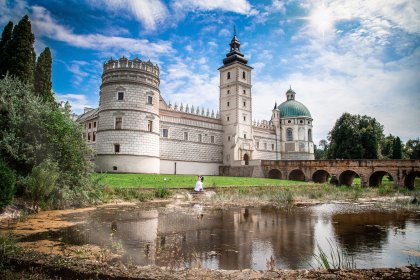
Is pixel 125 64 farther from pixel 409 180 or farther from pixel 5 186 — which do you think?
pixel 409 180

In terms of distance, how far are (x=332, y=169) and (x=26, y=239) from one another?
1478 inches

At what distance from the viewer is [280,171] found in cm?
4431

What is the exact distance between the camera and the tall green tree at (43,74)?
27236 mm

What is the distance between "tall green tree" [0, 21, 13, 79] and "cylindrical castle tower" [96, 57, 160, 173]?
14.5 metres

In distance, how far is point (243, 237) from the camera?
9.45 metres

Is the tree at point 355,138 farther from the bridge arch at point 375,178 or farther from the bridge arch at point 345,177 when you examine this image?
the bridge arch at point 375,178

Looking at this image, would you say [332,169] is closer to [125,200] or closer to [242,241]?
[125,200]

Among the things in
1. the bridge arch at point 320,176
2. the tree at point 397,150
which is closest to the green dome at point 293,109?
the tree at point 397,150

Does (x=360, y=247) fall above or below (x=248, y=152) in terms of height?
below

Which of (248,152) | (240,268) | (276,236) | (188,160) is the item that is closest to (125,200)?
(276,236)

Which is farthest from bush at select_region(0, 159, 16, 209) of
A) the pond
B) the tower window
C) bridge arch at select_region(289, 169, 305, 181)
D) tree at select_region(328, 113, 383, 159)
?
tree at select_region(328, 113, 383, 159)

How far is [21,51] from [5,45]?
6.25 ft

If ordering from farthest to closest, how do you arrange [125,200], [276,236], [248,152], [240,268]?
[248,152]
[125,200]
[276,236]
[240,268]

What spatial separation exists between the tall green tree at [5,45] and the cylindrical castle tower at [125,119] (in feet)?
47.4
